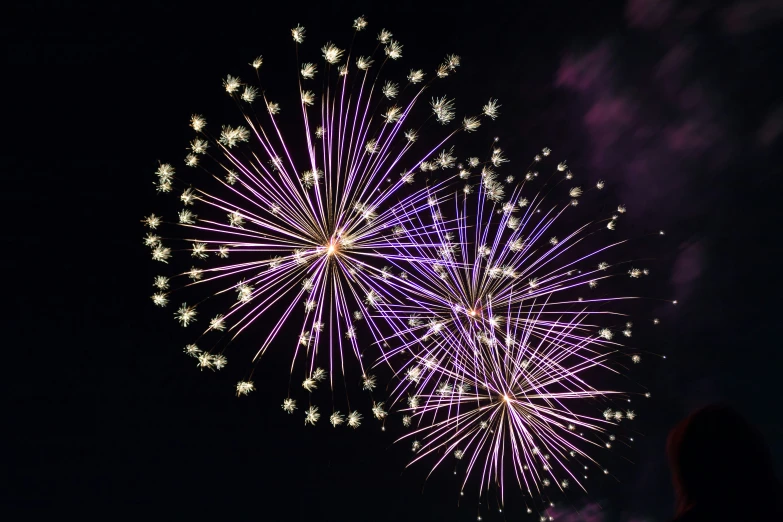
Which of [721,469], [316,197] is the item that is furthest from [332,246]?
[721,469]

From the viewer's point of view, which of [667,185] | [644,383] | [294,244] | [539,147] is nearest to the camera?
[294,244]

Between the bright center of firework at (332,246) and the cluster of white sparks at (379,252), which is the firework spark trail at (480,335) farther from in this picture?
the bright center of firework at (332,246)

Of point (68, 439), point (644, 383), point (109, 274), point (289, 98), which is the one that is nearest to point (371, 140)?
point (289, 98)

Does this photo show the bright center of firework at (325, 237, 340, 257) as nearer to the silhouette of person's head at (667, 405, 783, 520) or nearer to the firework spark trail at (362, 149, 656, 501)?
the firework spark trail at (362, 149, 656, 501)

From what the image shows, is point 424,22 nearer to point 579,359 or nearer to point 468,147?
point 468,147

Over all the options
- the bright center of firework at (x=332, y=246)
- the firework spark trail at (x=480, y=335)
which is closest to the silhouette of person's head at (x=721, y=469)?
the firework spark trail at (x=480, y=335)
